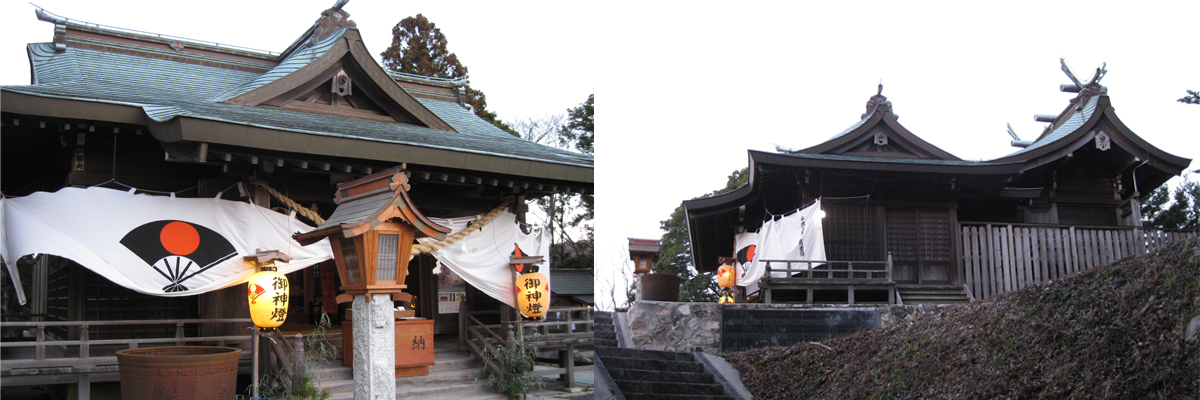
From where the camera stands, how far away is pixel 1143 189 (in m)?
13.1

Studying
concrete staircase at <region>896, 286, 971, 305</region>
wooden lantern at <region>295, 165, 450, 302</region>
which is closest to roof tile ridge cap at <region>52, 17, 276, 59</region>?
wooden lantern at <region>295, 165, 450, 302</region>

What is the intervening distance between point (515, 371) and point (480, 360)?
0.67 meters

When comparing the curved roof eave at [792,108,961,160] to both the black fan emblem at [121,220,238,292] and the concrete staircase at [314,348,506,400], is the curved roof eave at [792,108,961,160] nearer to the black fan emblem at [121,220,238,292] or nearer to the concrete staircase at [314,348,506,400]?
the concrete staircase at [314,348,506,400]

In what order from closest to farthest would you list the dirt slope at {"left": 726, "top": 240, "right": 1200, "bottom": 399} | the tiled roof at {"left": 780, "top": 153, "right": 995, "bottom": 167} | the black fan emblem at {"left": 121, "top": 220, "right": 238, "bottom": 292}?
1. the dirt slope at {"left": 726, "top": 240, "right": 1200, "bottom": 399}
2. the black fan emblem at {"left": 121, "top": 220, "right": 238, "bottom": 292}
3. the tiled roof at {"left": 780, "top": 153, "right": 995, "bottom": 167}

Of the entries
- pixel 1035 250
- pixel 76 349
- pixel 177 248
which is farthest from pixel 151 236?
pixel 1035 250

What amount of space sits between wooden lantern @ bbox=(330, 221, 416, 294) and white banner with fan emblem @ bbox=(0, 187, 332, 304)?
1908 mm

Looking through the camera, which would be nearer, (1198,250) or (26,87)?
(1198,250)

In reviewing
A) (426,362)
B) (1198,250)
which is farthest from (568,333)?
(1198,250)

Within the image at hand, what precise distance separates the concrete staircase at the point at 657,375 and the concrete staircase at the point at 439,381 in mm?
1306

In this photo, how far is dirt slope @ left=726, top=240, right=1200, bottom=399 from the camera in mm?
4508

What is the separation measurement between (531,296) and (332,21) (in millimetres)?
4388

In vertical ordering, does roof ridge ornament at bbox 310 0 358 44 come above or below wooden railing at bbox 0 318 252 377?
above

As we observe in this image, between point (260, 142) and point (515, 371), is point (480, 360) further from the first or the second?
point (260, 142)

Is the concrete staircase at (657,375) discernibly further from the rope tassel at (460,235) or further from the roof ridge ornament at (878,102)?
the roof ridge ornament at (878,102)
